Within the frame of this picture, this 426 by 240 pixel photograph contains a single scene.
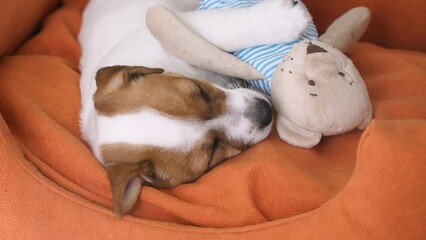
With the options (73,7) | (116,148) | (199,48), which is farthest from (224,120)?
(73,7)

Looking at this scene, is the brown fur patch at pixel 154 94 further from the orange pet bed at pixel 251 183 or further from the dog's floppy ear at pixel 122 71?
the orange pet bed at pixel 251 183

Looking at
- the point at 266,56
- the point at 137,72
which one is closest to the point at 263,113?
the point at 266,56

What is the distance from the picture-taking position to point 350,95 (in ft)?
4.23

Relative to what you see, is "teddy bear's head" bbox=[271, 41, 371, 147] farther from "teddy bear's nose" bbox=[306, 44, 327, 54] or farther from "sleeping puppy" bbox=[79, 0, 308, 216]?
A: "sleeping puppy" bbox=[79, 0, 308, 216]

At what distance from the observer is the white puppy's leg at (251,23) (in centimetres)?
149

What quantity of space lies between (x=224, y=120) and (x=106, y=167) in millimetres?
402

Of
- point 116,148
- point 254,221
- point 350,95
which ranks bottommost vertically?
point 254,221

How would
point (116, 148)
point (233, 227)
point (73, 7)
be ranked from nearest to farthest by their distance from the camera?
point (233, 227) → point (116, 148) → point (73, 7)

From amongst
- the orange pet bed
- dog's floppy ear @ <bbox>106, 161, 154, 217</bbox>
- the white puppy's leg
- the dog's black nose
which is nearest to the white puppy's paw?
the white puppy's leg

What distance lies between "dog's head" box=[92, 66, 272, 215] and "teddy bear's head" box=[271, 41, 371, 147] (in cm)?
15

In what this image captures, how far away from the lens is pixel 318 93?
1.28 metres

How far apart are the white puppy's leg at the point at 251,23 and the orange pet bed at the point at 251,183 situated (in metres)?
0.34

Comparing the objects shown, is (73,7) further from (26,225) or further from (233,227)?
(233,227)

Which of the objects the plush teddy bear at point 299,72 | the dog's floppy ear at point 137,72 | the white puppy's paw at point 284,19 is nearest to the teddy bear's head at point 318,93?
the plush teddy bear at point 299,72
